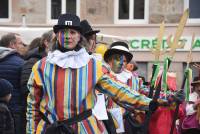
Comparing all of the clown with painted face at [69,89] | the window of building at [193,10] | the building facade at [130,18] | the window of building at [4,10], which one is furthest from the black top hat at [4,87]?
the window of building at [4,10]

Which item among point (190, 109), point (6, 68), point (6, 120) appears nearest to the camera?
point (6, 120)

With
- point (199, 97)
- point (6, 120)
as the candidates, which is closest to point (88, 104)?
point (6, 120)

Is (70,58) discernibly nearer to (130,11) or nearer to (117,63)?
(117,63)

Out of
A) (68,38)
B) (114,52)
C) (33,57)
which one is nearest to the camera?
(68,38)

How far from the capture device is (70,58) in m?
4.50

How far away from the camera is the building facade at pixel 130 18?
19.3m

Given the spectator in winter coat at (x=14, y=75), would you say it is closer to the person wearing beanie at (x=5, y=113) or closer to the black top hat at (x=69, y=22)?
the person wearing beanie at (x=5, y=113)

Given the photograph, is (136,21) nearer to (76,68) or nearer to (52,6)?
(52,6)

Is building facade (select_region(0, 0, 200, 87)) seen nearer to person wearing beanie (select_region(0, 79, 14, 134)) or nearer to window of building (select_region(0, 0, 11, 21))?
window of building (select_region(0, 0, 11, 21))

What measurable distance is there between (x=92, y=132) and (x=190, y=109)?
3.76 m

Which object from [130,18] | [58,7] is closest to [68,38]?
[130,18]

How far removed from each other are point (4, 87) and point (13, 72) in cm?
50

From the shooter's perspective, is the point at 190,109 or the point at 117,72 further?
the point at 190,109

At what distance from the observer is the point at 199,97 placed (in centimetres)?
868
